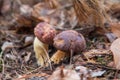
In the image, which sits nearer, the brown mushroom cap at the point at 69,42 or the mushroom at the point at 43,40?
the brown mushroom cap at the point at 69,42

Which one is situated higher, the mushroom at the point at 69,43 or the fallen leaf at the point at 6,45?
the fallen leaf at the point at 6,45

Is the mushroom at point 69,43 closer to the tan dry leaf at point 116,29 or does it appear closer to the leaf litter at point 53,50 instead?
the leaf litter at point 53,50

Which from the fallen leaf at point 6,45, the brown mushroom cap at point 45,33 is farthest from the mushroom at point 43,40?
the fallen leaf at point 6,45

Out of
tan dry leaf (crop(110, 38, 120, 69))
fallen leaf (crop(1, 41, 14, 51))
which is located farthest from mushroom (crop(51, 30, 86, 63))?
fallen leaf (crop(1, 41, 14, 51))

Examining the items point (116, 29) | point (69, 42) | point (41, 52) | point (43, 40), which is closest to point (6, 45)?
point (41, 52)

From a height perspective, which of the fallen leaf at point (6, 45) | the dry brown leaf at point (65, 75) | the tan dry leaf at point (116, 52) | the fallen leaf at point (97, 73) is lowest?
the fallen leaf at point (97, 73)

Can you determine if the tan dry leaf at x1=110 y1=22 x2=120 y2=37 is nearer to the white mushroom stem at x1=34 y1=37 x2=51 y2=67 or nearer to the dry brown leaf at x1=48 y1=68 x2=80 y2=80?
the white mushroom stem at x1=34 y1=37 x2=51 y2=67
